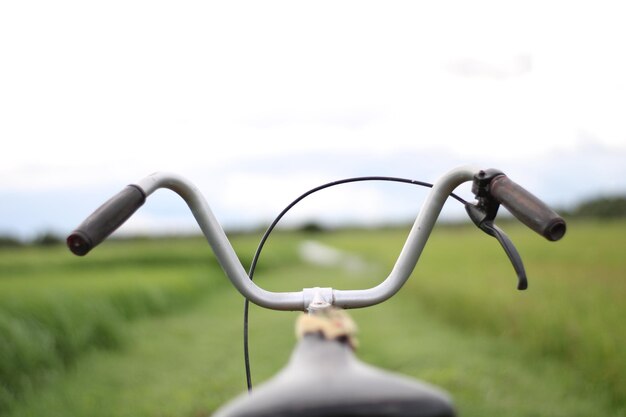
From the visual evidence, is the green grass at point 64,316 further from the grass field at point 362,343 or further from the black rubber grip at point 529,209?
the black rubber grip at point 529,209

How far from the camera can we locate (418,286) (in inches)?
423

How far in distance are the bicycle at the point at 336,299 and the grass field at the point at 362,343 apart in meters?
3.25

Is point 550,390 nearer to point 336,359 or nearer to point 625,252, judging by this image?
point 336,359

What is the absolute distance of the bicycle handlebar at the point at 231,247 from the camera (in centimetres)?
117

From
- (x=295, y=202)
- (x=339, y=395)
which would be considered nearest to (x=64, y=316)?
(x=295, y=202)

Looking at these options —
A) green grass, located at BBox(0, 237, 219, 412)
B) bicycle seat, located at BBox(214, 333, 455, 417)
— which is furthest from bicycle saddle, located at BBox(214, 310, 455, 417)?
green grass, located at BBox(0, 237, 219, 412)

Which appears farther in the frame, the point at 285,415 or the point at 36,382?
the point at 36,382

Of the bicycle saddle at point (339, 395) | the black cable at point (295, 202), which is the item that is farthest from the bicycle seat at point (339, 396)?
the black cable at point (295, 202)

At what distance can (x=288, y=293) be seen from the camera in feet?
4.10

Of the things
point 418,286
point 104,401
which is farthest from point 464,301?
point 104,401

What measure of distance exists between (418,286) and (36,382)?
6753 mm

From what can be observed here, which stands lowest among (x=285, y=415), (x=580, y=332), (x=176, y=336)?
(x=176, y=336)

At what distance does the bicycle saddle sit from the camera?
32.0 inches

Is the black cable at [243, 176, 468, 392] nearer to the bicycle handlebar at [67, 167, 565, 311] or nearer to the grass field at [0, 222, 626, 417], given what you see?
the bicycle handlebar at [67, 167, 565, 311]
